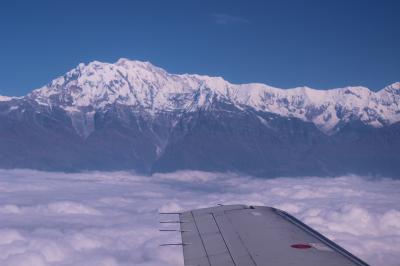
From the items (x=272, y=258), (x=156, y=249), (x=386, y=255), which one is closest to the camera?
(x=272, y=258)

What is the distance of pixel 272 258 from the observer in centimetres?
1745

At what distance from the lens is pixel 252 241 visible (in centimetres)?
2044

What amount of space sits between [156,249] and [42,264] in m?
39.3

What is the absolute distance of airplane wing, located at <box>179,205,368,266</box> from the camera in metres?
17.3

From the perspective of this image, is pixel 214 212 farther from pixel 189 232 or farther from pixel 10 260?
pixel 10 260

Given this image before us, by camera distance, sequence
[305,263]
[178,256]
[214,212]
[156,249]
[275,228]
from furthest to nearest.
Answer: [156,249] → [178,256] → [214,212] → [275,228] → [305,263]

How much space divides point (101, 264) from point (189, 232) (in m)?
156

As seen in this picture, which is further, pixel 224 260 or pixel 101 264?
pixel 101 264

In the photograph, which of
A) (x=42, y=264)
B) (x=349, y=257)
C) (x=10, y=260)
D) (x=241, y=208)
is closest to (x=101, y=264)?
(x=42, y=264)

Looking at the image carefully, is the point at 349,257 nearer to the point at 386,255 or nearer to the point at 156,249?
the point at 156,249

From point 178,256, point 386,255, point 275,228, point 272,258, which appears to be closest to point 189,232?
point 275,228

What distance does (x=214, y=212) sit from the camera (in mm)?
27125

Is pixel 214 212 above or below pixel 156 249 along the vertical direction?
above

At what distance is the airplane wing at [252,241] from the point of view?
1734 cm
